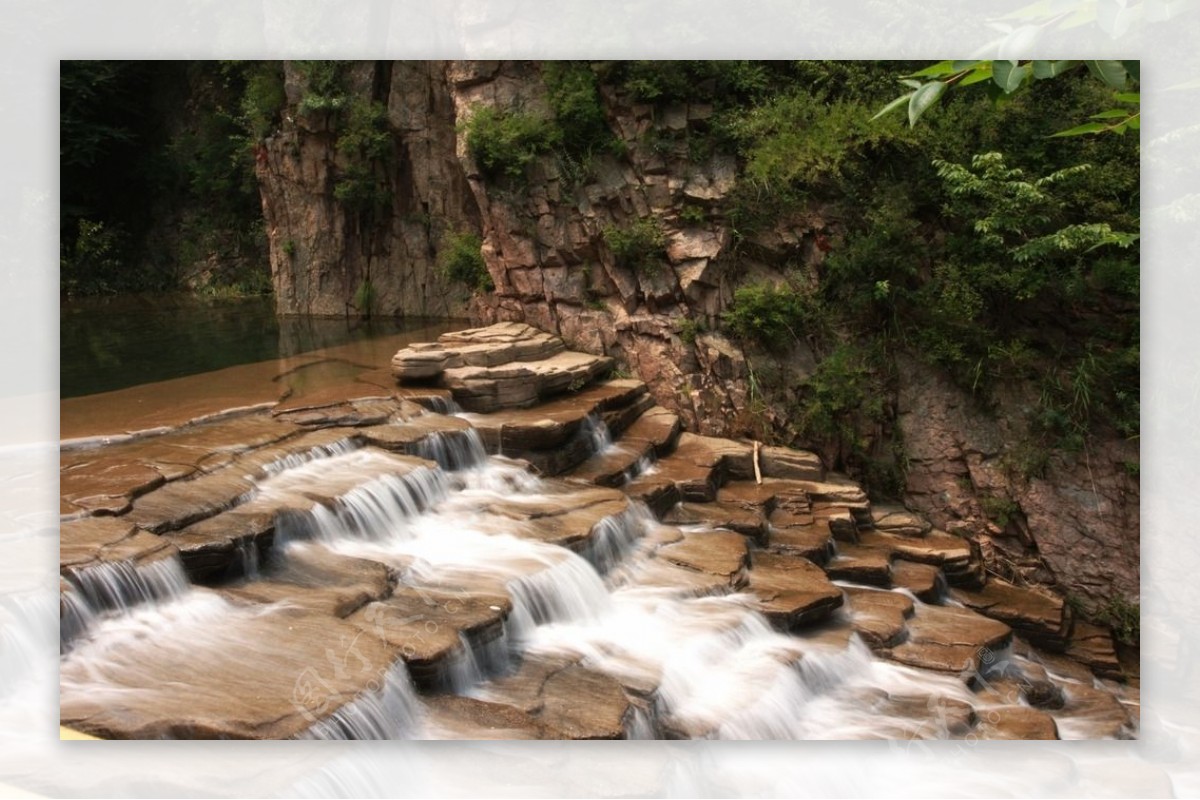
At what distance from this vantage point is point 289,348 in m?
8.48

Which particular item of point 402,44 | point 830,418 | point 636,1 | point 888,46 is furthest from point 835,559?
point 402,44

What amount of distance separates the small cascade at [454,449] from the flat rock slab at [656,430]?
42.8 inches

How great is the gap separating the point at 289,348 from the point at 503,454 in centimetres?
300

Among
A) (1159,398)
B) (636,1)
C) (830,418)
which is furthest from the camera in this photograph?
(830,418)

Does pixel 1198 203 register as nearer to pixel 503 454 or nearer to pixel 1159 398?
pixel 1159 398

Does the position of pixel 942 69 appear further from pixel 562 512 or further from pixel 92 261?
pixel 92 261

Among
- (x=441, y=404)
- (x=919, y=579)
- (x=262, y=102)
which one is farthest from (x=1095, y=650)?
(x=262, y=102)

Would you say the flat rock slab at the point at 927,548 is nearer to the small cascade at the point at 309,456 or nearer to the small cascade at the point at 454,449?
the small cascade at the point at 454,449

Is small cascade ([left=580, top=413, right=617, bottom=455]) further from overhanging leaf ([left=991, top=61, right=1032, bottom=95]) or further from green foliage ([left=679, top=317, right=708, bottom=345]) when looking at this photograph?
overhanging leaf ([left=991, top=61, right=1032, bottom=95])

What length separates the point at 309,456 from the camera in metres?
5.67

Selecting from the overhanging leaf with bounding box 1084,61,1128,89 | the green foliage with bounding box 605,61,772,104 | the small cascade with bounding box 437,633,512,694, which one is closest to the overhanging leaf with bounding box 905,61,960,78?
the overhanging leaf with bounding box 1084,61,1128,89

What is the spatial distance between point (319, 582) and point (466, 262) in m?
4.85

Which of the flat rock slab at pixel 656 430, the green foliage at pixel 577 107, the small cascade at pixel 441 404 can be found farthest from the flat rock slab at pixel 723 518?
the green foliage at pixel 577 107

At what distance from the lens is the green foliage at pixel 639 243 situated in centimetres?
747
